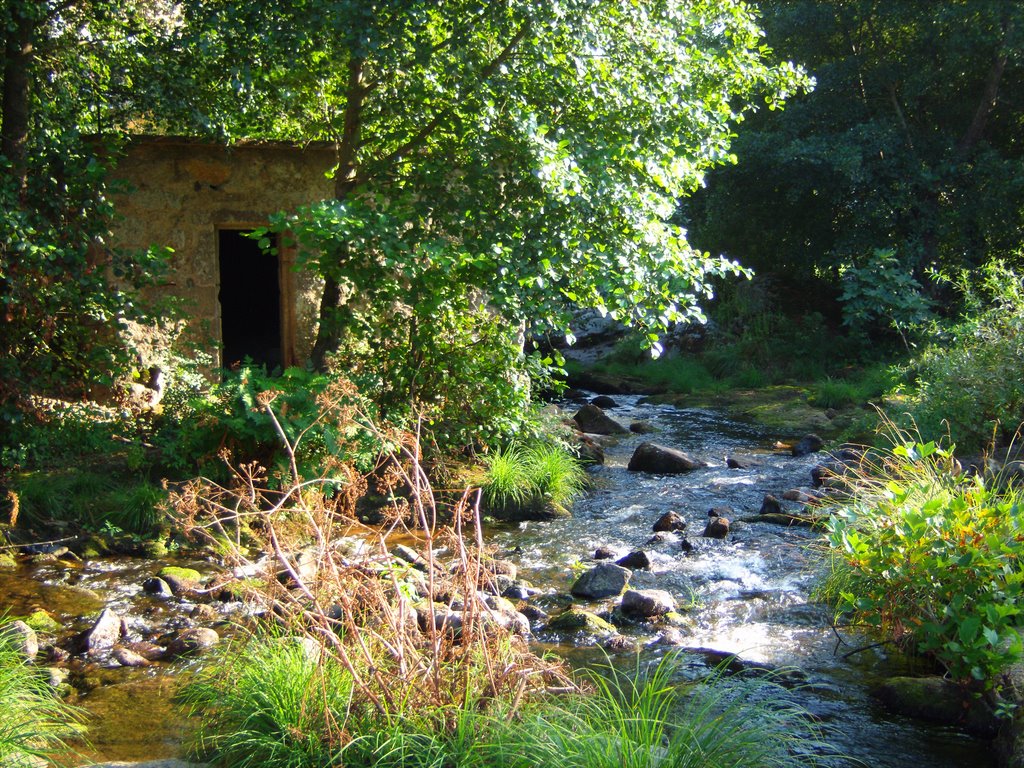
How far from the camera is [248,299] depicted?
1608 centimetres

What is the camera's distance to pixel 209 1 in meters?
7.59

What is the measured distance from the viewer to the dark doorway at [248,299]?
1567 centimetres

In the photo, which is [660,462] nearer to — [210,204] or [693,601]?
[693,601]

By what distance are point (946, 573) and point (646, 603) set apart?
1865mm

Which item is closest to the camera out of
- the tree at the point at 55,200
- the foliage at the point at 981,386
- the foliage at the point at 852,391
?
the tree at the point at 55,200

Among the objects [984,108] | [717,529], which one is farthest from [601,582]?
[984,108]

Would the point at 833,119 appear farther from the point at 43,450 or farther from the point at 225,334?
the point at 43,450

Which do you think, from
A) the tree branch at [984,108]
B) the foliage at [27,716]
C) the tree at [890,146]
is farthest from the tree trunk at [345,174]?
the tree branch at [984,108]

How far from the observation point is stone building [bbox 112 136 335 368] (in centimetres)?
950

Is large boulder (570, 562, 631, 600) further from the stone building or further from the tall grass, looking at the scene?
the stone building

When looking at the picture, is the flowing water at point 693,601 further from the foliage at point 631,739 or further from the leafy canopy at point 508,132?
the leafy canopy at point 508,132

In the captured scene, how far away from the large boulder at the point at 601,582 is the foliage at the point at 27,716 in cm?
313

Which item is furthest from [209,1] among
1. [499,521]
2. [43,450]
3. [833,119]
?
[833,119]

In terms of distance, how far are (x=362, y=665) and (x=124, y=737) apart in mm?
1309
